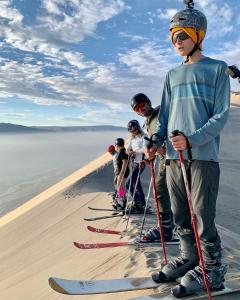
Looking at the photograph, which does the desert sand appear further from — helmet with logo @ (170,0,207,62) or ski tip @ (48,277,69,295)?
helmet with logo @ (170,0,207,62)

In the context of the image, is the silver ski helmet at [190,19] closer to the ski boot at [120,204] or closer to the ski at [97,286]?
the ski at [97,286]

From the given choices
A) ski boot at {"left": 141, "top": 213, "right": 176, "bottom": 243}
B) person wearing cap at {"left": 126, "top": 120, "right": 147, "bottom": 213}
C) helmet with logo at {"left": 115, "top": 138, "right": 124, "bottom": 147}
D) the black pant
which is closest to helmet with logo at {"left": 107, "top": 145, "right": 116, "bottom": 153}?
helmet with logo at {"left": 115, "top": 138, "right": 124, "bottom": 147}

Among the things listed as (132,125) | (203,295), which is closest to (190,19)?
(203,295)

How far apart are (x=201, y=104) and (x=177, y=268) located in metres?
1.93

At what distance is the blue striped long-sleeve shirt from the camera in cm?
410

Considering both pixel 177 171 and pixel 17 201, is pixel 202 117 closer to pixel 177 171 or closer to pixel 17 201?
pixel 177 171

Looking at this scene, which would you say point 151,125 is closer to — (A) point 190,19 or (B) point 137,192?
(A) point 190,19

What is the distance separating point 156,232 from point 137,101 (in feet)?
7.57

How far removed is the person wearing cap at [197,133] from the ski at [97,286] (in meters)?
0.64

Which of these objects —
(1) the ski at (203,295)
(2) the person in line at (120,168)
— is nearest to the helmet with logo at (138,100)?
(1) the ski at (203,295)

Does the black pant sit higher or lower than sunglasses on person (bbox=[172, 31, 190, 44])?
lower

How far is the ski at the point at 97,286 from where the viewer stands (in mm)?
4621

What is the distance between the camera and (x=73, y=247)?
8781 millimetres

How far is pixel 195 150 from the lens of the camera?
4.18 metres
